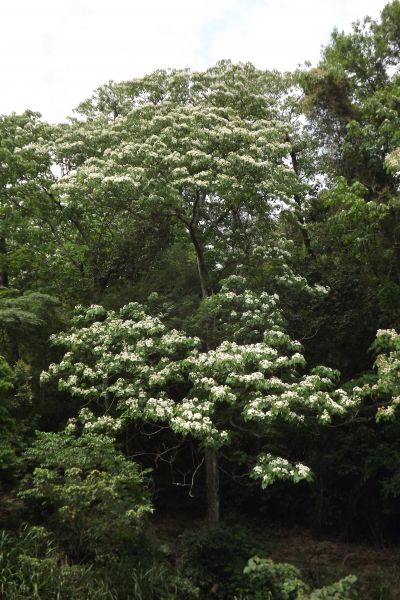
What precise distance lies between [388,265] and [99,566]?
10.2m

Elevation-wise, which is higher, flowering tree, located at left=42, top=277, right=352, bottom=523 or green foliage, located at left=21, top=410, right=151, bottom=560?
flowering tree, located at left=42, top=277, right=352, bottom=523

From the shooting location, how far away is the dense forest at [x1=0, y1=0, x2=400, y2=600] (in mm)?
8586

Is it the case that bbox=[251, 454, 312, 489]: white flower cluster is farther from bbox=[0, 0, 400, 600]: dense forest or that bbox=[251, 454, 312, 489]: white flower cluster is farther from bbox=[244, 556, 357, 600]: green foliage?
bbox=[244, 556, 357, 600]: green foliage

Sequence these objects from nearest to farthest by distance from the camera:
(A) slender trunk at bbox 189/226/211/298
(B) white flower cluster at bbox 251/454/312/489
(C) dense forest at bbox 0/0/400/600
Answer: (B) white flower cluster at bbox 251/454/312/489, (C) dense forest at bbox 0/0/400/600, (A) slender trunk at bbox 189/226/211/298

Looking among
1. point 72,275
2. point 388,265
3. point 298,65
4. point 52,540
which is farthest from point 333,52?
point 52,540

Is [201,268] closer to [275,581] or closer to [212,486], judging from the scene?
[212,486]

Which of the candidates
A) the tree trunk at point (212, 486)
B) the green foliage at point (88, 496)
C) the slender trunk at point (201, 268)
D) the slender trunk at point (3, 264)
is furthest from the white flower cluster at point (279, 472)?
the slender trunk at point (3, 264)

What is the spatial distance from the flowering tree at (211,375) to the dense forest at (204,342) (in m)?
0.06

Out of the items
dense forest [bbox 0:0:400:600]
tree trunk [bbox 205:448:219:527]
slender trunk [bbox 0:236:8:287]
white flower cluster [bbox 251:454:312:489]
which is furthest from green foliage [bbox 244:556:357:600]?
slender trunk [bbox 0:236:8:287]

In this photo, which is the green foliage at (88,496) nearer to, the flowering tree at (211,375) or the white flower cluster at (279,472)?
the flowering tree at (211,375)

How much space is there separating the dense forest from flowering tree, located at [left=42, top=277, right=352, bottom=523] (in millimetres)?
61

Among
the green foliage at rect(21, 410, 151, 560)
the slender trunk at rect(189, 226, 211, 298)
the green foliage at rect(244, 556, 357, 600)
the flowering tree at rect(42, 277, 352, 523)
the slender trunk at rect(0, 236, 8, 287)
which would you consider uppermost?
the slender trunk at rect(0, 236, 8, 287)

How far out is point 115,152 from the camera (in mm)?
11453

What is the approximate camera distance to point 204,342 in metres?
11.5
